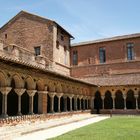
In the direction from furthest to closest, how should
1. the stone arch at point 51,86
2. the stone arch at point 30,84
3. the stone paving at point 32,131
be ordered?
the stone arch at point 51,86, the stone arch at point 30,84, the stone paving at point 32,131

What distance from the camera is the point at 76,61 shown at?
33.4 metres

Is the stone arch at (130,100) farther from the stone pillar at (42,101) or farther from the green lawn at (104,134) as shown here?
the green lawn at (104,134)

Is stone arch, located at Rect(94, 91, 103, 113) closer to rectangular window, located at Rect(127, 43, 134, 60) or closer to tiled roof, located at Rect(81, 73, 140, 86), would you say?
tiled roof, located at Rect(81, 73, 140, 86)

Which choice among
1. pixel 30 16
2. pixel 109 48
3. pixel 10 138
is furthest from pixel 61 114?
pixel 109 48

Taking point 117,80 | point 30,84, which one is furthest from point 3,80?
point 117,80

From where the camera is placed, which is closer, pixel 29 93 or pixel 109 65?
pixel 29 93

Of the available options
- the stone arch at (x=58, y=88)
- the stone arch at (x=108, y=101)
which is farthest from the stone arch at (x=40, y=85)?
the stone arch at (x=108, y=101)

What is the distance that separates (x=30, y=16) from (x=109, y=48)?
9.89m

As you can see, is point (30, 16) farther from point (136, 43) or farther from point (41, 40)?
point (136, 43)

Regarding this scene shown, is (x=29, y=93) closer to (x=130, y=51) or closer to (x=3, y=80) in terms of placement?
(x=3, y=80)

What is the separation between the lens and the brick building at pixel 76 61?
70.6ft

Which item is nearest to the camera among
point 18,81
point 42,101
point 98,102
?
point 18,81

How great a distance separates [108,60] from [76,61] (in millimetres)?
3869

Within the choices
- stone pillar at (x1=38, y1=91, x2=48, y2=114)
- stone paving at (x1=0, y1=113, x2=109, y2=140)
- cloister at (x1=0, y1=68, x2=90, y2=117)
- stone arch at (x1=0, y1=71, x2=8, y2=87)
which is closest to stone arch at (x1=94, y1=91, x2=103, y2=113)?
cloister at (x1=0, y1=68, x2=90, y2=117)
